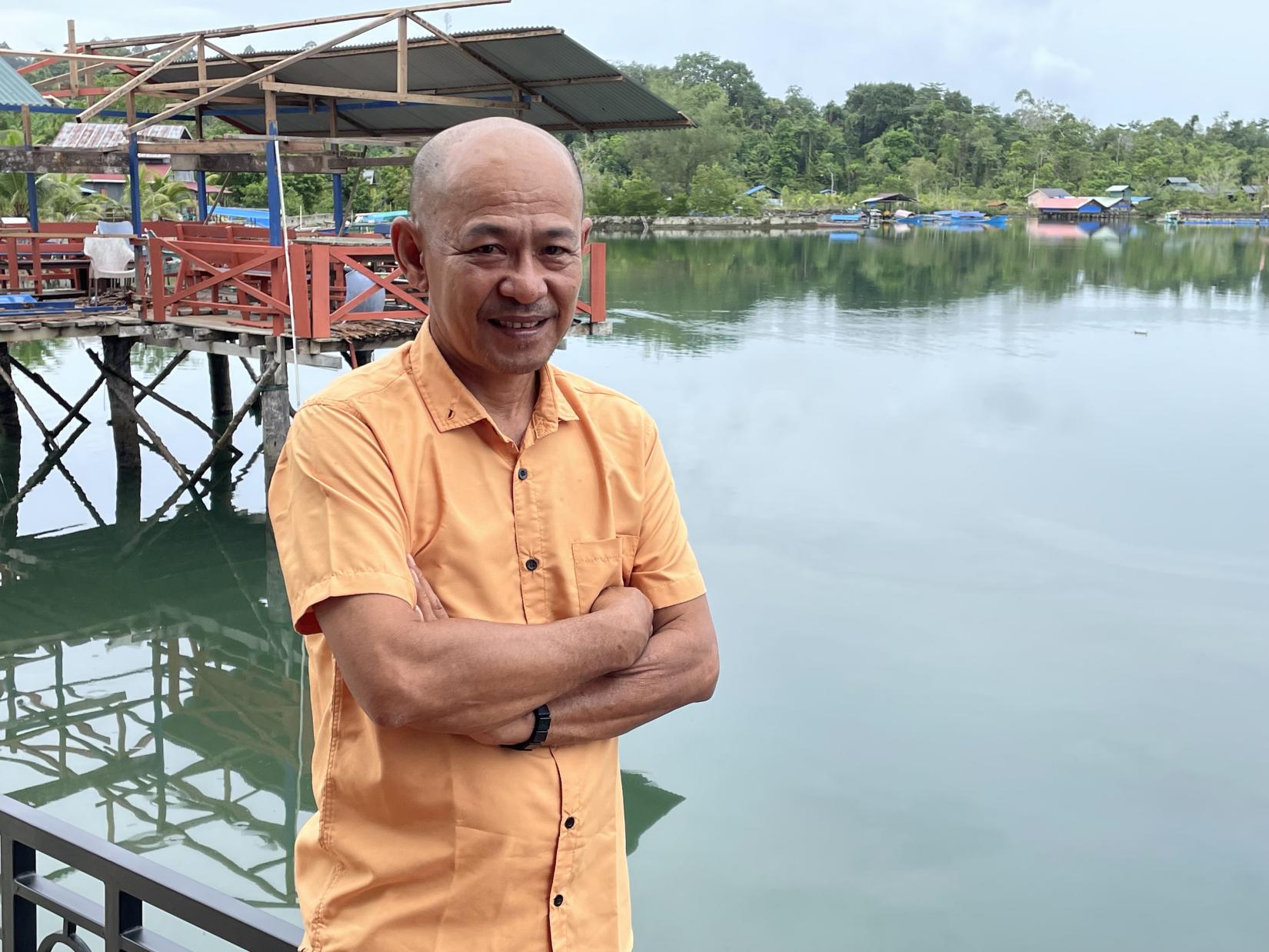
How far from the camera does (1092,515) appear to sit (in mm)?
12008

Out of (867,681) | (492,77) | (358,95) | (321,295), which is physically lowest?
(867,681)

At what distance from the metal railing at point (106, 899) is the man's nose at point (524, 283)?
0.74 meters

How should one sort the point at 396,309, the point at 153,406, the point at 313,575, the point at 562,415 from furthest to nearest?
the point at 153,406, the point at 396,309, the point at 562,415, the point at 313,575

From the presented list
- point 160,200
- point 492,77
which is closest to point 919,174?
point 160,200

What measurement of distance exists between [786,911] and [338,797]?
4586mm

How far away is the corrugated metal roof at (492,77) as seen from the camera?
9.14 metres

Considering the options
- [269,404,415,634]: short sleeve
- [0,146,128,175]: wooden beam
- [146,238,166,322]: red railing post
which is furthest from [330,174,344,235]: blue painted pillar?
[269,404,415,634]: short sleeve

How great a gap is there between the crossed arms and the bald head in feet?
1.44

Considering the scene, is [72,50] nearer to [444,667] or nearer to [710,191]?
[444,667]

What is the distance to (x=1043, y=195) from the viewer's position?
248 ft

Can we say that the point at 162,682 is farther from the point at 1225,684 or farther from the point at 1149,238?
the point at 1149,238

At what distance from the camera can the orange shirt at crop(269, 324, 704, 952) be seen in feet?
4.33

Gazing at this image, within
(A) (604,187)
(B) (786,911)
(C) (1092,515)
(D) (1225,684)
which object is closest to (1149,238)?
(A) (604,187)

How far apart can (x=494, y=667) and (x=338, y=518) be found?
23cm
